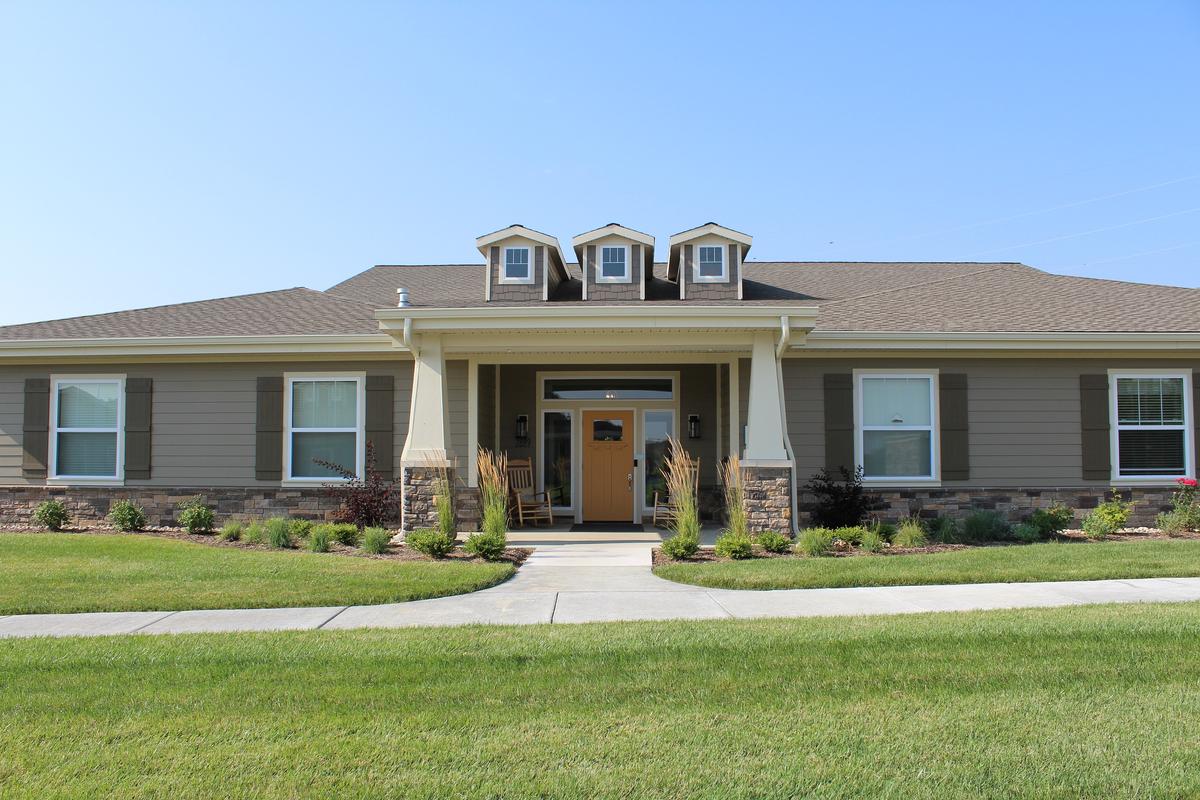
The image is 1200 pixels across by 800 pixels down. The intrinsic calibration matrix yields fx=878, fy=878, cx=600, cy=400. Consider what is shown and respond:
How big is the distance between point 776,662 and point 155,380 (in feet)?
37.2

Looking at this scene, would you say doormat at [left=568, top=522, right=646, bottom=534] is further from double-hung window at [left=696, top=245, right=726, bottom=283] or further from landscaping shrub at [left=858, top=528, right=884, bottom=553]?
double-hung window at [left=696, top=245, right=726, bottom=283]

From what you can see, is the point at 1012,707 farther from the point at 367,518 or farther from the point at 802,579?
the point at 367,518

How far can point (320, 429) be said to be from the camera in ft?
43.0

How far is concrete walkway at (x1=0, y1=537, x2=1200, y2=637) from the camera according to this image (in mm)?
6629

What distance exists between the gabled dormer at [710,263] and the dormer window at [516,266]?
2399mm

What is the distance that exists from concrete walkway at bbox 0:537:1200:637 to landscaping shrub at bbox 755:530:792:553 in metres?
1.82

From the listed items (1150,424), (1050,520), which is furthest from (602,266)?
(1150,424)

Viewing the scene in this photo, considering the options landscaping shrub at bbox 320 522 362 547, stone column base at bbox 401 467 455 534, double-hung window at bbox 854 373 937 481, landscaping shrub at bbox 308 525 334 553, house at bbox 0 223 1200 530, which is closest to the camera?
landscaping shrub at bbox 308 525 334 553

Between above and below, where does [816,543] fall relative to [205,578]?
above

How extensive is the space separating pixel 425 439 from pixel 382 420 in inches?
70.3

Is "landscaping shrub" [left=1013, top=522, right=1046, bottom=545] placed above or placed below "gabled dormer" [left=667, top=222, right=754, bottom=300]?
below

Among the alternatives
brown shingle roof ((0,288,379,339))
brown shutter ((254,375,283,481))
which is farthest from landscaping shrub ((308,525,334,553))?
brown shingle roof ((0,288,379,339))

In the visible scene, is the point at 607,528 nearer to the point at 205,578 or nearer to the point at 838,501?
the point at 838,501

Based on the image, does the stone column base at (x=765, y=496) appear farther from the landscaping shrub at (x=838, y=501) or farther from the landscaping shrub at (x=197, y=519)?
the landscaping shrub at (x=197, y=519)
